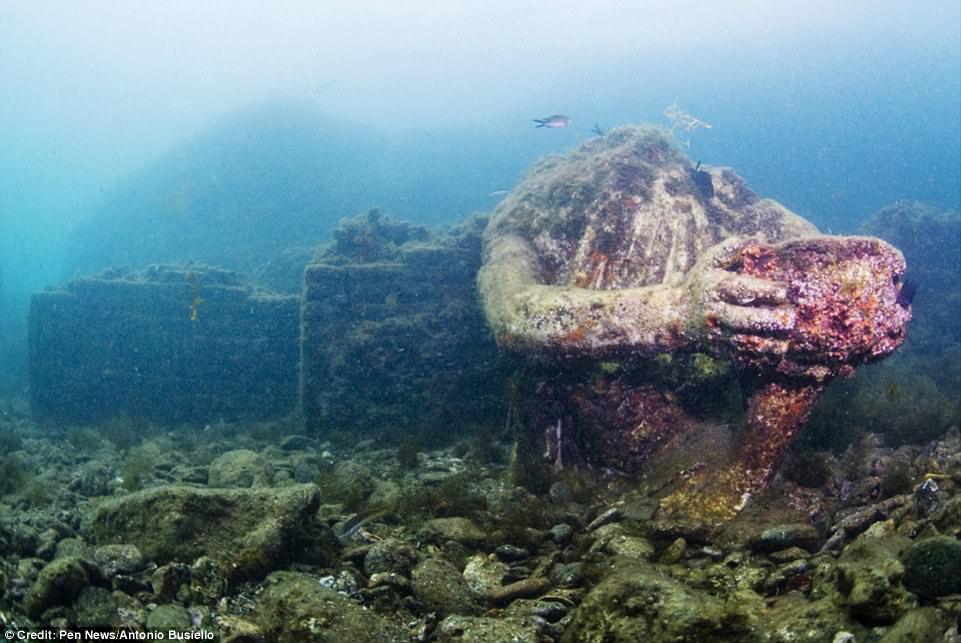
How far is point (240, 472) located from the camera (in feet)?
21.4

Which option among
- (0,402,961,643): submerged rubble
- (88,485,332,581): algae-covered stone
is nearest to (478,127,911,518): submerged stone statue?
(0,402,961,643): submerged rubble

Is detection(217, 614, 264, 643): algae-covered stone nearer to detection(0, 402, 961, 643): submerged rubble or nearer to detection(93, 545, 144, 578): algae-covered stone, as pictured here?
detection(0, 402, 961, 643): submerged rubble

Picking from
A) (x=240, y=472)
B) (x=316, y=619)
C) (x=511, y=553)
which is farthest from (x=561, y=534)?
(x=240, y=472)

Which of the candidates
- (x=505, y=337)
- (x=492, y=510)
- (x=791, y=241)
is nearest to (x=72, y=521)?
(x=492, y=510)

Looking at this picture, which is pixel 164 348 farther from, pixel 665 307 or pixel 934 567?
pixel 934 567

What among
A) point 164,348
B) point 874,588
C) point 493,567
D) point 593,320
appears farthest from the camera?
point 164,348

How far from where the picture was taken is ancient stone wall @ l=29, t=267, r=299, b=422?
40.7ft

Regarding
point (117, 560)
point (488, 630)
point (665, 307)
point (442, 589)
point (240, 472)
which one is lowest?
point (240, 472)

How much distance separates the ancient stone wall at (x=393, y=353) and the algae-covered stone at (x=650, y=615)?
6.31 metres

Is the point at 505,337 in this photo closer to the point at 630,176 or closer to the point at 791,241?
the point at 791,241

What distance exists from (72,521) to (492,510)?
4.13 m

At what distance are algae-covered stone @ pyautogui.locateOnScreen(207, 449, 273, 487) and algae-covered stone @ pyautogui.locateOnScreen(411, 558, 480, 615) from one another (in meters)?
3.41

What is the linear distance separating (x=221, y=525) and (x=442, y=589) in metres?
1.96

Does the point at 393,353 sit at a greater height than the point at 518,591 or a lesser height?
lesser
